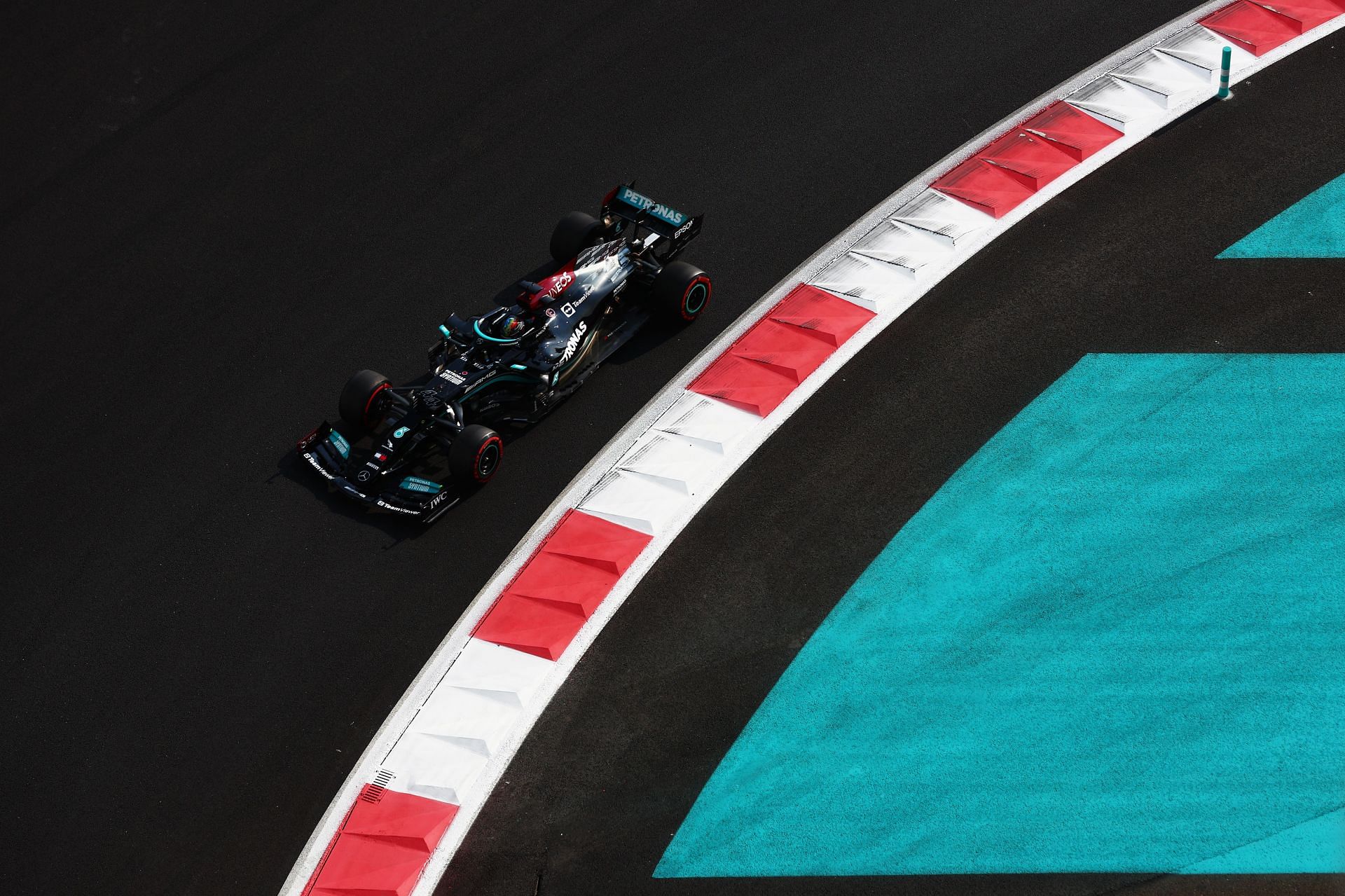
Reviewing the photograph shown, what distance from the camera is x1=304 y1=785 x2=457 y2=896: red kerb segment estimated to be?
891 centimetres

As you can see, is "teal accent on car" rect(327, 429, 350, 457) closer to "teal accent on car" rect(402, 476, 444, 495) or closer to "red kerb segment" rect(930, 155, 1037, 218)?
"teal accent on car" rect(402, 476, 444, 495)

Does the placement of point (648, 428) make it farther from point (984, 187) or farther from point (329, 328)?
point (984, 187)

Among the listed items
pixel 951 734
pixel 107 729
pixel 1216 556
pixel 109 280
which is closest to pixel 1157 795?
pixel 951 734

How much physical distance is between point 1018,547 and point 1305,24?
813 centimetres

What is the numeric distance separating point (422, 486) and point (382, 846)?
10.1 ft

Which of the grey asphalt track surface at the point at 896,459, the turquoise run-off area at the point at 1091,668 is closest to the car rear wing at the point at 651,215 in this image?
the grey asphalt track surface at the point at 896,459

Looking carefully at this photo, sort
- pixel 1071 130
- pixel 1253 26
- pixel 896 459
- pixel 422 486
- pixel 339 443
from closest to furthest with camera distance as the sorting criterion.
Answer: pixel 422 486
pixel 896 459
pixel 339 443
pixel 1071 130
pixel 1253 26

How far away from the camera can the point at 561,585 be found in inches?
414

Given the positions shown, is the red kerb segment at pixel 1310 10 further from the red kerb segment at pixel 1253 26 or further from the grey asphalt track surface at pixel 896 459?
the grey asphalt track surface at pixel 896 459

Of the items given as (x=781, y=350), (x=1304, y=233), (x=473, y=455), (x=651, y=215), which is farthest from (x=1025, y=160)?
(x=473, y=455)

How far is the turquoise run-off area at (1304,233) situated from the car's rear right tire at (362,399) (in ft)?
26.1

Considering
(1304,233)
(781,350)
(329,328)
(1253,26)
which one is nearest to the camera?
(781,350)

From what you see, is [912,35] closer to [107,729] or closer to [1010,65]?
[1010,65]

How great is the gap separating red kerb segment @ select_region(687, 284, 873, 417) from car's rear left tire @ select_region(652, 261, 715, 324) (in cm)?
53
